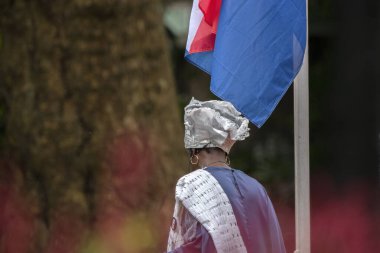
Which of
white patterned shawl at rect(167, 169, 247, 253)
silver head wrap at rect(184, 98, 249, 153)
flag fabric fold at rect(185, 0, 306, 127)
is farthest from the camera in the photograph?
flag fabric fold at rect(185, 0, 306, 127)

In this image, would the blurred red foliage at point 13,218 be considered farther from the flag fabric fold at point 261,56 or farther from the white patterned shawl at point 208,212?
the white patterned shawl at point 208,212

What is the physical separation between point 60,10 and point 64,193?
106 cm

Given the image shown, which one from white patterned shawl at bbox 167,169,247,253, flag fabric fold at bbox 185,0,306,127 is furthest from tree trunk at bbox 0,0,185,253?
white patterned shawl at bbox 167,169,247,253

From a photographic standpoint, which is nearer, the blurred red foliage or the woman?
the woman

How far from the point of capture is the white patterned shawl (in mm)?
4484

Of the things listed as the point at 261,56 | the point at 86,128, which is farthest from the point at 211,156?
the point at 86,128

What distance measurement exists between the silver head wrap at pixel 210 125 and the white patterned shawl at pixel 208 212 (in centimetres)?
15

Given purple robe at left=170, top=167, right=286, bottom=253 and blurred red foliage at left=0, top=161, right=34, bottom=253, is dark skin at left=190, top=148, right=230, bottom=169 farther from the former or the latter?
blurred red foliage at left=0, top=161, right=34, bottom=253

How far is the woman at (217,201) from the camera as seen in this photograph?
4496 mm

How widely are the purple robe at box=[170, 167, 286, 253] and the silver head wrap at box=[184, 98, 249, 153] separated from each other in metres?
0.13

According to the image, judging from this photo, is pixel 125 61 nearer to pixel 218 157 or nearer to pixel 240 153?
pixel 218 157

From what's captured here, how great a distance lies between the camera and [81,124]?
20.2 feet

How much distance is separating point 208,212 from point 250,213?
0.71 feet

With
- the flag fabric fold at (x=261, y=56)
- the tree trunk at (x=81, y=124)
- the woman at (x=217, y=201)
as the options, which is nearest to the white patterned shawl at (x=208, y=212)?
the woman at (x=217, y=201)
